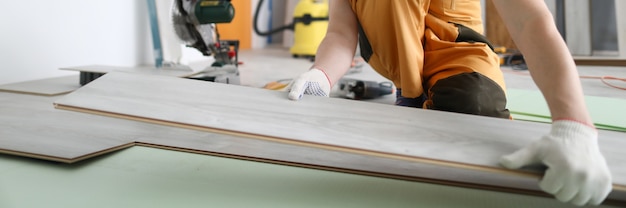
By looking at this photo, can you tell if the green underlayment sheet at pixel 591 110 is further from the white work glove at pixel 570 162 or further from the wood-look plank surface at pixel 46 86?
the wood-look plank surface at pixel 46 86

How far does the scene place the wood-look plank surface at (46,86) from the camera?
180 cm

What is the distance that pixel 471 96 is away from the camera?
1.17 meters

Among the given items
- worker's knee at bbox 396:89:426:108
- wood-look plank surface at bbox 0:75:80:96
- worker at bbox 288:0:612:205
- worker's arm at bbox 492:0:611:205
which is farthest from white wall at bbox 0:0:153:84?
worker's arm at bbox 492:0:611:205

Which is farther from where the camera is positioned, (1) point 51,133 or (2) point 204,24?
(2) point 204,24

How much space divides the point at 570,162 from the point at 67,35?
218cm

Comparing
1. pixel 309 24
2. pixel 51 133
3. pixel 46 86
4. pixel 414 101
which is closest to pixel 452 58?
pixel 414 101

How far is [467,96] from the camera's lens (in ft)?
3.85

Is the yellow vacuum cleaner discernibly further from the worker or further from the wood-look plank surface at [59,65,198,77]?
the worker

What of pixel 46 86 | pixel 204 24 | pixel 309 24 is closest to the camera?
pixel 46 86

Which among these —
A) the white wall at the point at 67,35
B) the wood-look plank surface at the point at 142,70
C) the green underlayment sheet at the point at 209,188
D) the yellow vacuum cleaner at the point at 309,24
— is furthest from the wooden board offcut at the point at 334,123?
the yellow vacuum cleaner at the point at 309,24

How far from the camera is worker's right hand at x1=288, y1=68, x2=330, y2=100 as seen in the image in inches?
43.3

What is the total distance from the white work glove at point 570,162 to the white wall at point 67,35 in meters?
1.96

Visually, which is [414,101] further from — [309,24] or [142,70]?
[309,24]

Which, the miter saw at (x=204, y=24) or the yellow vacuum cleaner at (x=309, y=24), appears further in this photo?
the yellow vacuum cleaner at (x=309, y=24)
